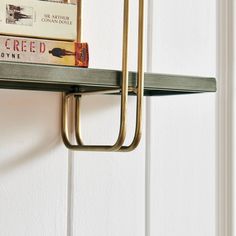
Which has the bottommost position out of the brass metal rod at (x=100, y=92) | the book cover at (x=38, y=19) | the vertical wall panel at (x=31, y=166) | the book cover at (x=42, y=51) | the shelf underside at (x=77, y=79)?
the vertical wall panel at (x=31, y=166)

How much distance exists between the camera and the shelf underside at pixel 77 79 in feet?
2.14

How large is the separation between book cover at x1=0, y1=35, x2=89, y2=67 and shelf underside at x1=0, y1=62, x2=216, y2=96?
2cm

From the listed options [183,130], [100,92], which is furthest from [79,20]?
[183,130]

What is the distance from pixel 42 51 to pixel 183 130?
286mm

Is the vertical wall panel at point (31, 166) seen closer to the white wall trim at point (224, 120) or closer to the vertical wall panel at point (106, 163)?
the vertical wall panel at point (106, 163)

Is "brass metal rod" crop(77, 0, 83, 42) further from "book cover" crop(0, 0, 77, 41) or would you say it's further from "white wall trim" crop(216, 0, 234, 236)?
"white wall trim" crop(216, 0, 234, 236)

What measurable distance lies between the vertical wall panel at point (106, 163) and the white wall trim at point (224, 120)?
0.13 m

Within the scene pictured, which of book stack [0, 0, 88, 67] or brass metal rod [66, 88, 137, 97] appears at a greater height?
book stack [0, 0, 88, 67]

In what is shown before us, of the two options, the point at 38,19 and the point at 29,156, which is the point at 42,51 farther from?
the point at 29,156

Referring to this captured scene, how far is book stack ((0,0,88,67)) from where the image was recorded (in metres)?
0.69

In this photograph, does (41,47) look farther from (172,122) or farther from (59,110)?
(172,122)

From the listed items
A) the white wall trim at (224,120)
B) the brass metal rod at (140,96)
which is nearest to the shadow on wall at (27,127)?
the brass metal rod at (140,96)

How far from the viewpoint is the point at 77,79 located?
2.24 ft

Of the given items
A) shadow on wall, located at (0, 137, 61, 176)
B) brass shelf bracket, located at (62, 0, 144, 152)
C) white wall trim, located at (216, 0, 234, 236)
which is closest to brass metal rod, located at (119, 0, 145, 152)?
brass shelf bracket, located at (62, 0, 144, 152)
